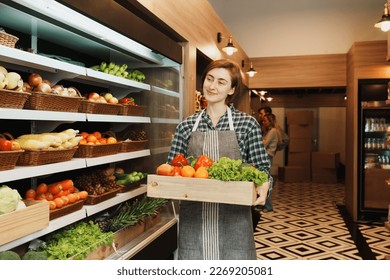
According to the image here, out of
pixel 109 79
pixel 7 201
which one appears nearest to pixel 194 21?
pixel 109 79

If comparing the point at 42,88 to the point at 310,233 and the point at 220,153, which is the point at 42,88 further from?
the point at 310,233

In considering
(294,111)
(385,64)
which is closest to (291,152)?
(294,111)

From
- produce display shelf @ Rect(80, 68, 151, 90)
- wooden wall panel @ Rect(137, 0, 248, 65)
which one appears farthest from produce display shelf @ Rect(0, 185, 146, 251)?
wooden wall panel @ Rect(137, 0, 248, 65)

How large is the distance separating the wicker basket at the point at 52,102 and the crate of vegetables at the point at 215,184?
2.17 ft

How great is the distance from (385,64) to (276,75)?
2.13 m

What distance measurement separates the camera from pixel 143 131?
3.28 m

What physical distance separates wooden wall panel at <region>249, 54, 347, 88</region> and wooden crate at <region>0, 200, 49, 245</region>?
6.11 meters

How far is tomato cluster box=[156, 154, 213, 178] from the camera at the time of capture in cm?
186

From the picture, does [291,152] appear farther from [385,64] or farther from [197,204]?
[197,204]

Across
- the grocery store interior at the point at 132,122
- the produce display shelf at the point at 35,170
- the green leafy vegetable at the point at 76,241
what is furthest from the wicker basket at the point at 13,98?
the green leafy vegetable at the point at 76,241

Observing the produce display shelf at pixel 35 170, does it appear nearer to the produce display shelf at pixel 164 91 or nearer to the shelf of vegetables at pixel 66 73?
the shelf of vegetables at pixel 66 73

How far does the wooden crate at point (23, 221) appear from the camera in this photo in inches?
63.2

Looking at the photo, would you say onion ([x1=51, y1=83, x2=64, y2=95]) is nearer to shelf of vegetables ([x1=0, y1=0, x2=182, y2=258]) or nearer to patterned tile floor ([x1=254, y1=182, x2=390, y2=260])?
shelf of vegetables ([x1=0, y1=0, x2=182, y2=258])

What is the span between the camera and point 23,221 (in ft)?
5.69
